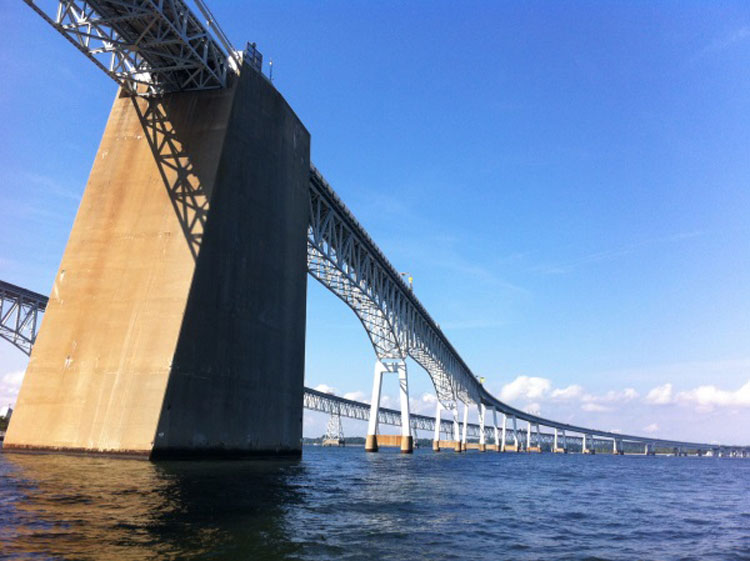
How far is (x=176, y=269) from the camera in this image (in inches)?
894

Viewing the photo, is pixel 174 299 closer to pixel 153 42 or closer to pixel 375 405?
pixel 153 42

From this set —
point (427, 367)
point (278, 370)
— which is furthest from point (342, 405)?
point (278, 370)

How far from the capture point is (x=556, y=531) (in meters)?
12.1

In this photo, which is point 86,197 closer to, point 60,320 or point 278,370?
point 60,320

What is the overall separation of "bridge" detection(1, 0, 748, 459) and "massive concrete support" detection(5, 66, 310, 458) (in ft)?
0.22

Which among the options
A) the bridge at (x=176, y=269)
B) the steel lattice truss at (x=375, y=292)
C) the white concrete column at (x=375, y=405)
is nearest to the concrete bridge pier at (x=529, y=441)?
the steel lattice truss at (x=375, y=292)

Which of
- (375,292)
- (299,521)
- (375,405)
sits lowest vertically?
(299,521)

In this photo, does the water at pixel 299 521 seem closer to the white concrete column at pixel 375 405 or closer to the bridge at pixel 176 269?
the bridge at pixel 176 269

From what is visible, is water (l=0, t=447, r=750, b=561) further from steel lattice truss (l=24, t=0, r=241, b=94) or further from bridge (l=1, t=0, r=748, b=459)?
steel lattice truss (l=24, t=0, r=241, b=94)

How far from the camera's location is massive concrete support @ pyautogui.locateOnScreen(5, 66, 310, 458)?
Result: 21.4 meters

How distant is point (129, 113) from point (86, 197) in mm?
4990

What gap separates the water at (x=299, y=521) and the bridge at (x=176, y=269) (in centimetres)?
301

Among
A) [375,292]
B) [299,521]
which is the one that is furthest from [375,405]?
[299,521]

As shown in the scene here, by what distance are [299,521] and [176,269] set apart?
15.0m
